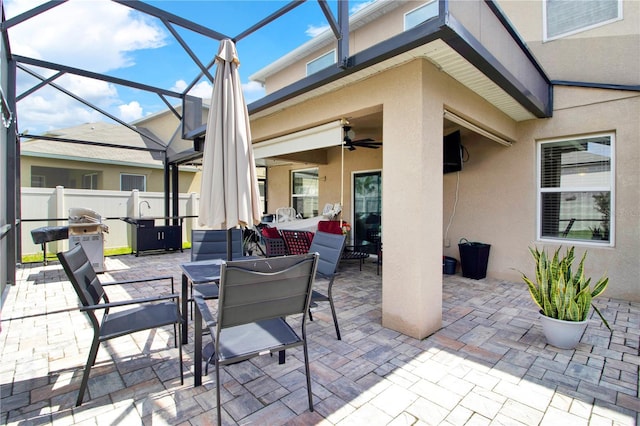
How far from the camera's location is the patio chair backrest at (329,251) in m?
3.59

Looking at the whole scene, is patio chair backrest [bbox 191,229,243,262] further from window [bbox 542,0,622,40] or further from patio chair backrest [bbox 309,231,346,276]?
window [bbox 542,0,622,40]

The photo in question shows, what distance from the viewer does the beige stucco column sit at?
10.5ft

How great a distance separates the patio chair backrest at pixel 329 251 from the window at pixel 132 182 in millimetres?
10722

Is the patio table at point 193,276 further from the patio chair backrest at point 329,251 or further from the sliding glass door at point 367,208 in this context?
the sliding glass door at point 367,208

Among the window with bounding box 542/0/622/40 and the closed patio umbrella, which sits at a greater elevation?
the window with bounding box 542/0/622/40

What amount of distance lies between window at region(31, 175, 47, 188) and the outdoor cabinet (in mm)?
5618

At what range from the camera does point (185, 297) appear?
3029 mm

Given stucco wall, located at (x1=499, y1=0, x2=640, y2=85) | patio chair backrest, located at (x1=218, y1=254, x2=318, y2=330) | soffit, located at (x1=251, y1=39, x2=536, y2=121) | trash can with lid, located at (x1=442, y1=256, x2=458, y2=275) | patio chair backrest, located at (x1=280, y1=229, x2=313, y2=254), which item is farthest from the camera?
trash can with lid, located at (x1=442, y1=256, x2=458, y2=275)

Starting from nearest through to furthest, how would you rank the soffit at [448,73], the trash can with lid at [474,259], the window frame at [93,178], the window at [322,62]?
the soffit at [448,73] → the trash can with lid at [474,259] → the window at [322,62] → the window frame at [93,178]

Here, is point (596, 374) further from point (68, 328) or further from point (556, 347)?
point (68, 328)

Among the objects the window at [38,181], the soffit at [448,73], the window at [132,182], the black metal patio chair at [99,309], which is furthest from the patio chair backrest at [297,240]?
the window at [38,181]

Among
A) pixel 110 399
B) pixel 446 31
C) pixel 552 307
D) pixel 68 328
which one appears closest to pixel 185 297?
pixel 110 399

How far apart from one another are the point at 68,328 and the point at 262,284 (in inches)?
118

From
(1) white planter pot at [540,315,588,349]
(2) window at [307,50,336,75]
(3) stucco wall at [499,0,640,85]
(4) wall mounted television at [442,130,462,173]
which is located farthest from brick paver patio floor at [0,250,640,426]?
(2) window at [307,50,336,75]
